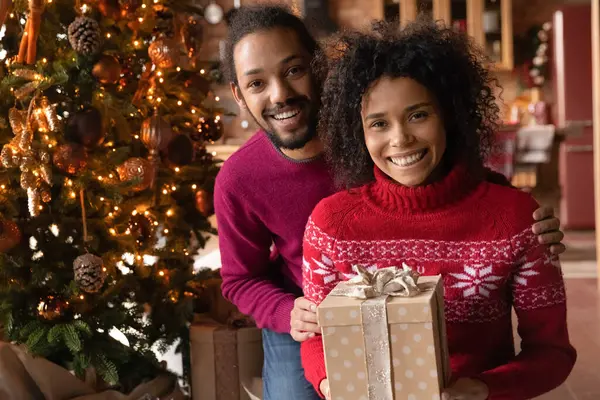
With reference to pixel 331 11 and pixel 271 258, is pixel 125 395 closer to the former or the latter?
pixel 271 258

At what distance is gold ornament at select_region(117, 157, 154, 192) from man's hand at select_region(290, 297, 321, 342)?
989 mm

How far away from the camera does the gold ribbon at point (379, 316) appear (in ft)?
3.68

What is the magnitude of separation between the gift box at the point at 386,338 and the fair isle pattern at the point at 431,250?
0.17m

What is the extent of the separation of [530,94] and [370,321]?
6132 mm

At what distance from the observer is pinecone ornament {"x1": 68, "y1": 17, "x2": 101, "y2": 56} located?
7.44 feet

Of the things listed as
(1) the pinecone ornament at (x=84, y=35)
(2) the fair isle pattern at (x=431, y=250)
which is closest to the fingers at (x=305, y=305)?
(2) the fair isle pattern at (x=431, y=250)

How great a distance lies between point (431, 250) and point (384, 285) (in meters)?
0.22

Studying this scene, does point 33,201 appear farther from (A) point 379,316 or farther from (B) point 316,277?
(A) point 379,316

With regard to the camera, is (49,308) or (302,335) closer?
(302,335)

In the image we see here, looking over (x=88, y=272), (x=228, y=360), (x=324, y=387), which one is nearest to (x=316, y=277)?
(x=324, y=387)

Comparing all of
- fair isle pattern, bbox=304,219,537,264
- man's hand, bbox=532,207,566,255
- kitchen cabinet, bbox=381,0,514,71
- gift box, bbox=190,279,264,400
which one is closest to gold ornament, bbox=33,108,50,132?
gift box, bbox=190,279,264,400

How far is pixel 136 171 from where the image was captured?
7.73ft

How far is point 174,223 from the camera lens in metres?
2.67

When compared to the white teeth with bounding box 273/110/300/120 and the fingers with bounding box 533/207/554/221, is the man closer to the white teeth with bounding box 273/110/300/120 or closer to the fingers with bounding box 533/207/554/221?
the white teeth with bounding box 273/110/300/120
